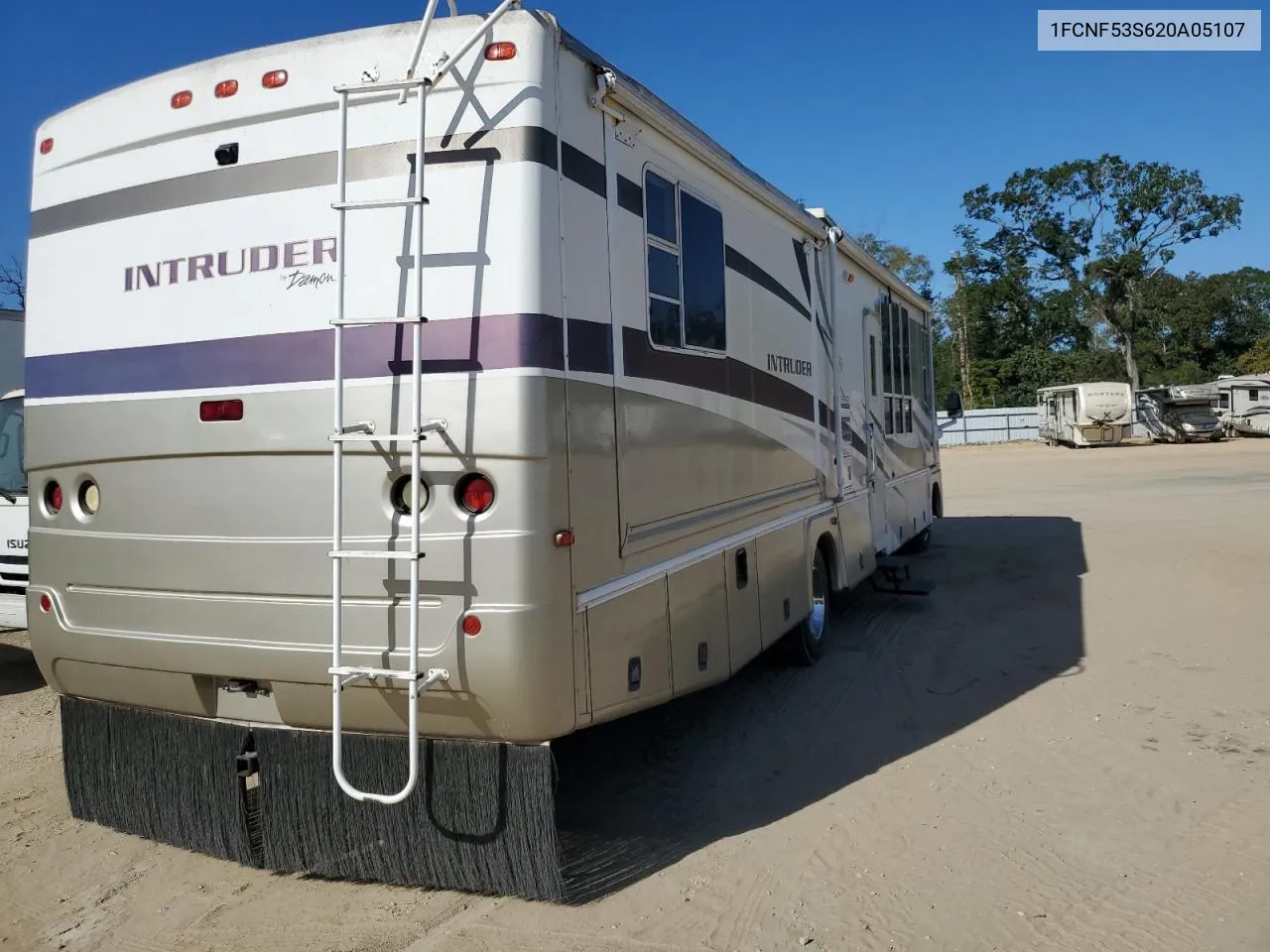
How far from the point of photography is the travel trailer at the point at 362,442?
3424 mm

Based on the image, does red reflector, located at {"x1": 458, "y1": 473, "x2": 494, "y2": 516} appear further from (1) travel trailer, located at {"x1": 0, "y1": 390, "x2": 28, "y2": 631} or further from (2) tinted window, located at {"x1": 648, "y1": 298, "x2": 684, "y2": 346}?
(1) travel trailer, located at {"x1": 0, "y1": 390, "x2": 28, "y2": 631}

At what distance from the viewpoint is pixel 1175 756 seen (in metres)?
5.10

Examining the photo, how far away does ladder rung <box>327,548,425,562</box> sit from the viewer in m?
3.29

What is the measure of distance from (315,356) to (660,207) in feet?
5.52

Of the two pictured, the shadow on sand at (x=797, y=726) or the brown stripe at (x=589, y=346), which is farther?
the shadow on sand at (x=797, y=726)

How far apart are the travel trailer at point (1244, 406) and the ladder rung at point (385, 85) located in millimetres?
36443

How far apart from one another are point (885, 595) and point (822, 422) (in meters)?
2.87

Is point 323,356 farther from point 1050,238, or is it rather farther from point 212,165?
point 1050,238

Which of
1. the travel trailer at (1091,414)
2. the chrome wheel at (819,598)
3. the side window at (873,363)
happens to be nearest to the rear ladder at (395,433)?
the chrome wheel at (819,598)

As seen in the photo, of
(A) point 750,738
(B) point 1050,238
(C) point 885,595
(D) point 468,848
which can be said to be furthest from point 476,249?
(B) point 1050,238

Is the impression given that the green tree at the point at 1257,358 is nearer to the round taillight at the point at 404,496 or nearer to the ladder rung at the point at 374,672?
the round taillight at the point at 404,496

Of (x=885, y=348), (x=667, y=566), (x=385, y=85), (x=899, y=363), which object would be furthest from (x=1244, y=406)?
(x=385, y=85)

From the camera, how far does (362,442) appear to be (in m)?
3.48

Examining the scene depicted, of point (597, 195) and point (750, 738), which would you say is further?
point (750, 738)
